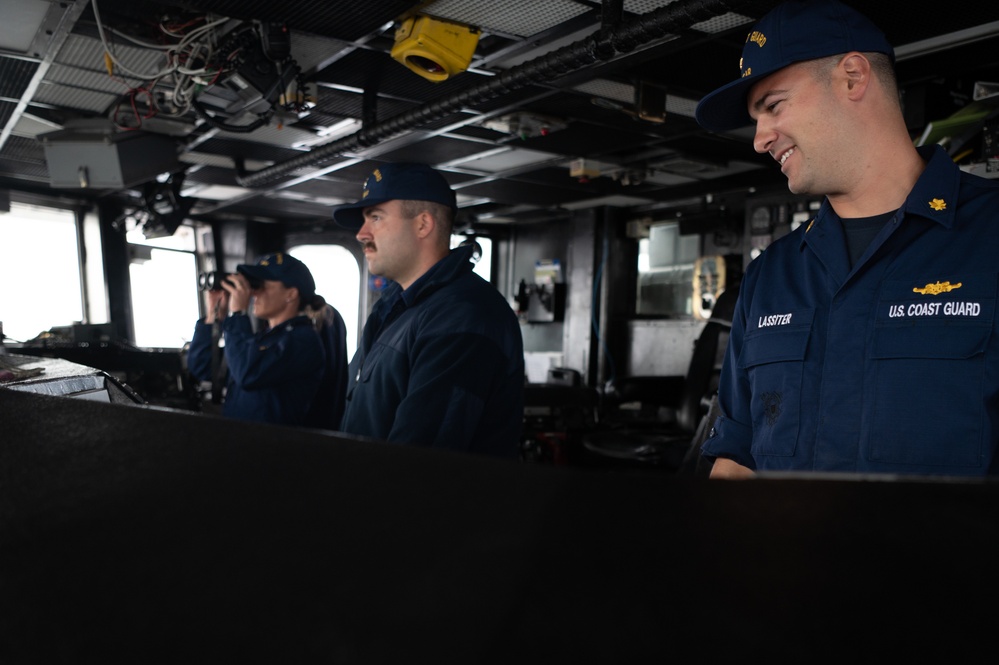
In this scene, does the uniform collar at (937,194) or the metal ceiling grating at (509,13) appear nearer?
the uniform collar at (937,194)

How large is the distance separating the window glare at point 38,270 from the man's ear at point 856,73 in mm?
7227

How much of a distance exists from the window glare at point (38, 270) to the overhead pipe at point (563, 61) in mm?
3751

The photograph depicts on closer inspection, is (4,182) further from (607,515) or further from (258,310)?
(607,515)

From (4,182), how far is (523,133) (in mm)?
5084

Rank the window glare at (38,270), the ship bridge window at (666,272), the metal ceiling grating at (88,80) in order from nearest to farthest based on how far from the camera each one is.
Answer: the metal ceiling grating at (88,80) → the window glare at (38,270) → the ship bridge window at (666,272)

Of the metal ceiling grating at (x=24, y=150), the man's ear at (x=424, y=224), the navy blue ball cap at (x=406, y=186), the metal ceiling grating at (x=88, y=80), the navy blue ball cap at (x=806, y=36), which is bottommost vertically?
the man's ear at (x=424, y=224)

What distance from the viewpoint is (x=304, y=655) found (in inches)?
15.6

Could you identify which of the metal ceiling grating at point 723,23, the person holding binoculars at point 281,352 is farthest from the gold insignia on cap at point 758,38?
the person holding binoculars at point 281,352

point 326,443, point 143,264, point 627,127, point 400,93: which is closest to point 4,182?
point 143,264

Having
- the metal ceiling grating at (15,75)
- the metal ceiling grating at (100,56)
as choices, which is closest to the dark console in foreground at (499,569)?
the metal ceiling grating at (100,56)

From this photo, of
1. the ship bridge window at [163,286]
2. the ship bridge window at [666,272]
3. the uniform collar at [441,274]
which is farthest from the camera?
the ship bridge window at [163,286]

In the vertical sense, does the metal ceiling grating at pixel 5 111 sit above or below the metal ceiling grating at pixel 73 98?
below

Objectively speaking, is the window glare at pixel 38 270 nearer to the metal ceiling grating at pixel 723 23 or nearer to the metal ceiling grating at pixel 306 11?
the metal ceiling grating at pixel 306 11

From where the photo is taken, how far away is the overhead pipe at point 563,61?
261 cm
